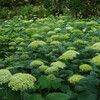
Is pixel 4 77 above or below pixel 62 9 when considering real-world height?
above

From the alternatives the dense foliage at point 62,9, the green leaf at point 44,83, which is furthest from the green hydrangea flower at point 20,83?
the dense foliage at point 62,9

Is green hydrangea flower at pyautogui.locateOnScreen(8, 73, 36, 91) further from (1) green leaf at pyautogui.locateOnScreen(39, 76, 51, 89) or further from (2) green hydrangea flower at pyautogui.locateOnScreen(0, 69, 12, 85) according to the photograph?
(1) green leaf at pyautogui.locateOnScreen(39, 76, 51, 89)

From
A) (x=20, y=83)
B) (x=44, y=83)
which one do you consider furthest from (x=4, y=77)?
(x=44, y=83)

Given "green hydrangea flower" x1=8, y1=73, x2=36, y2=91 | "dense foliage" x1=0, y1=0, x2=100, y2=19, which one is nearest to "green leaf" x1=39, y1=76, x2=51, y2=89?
"green hydrangea flower" x1=8, y1=73, x2=36, y2=91

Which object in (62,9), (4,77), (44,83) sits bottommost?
(62,9)

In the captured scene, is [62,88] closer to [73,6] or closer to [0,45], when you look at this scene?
[0,45]

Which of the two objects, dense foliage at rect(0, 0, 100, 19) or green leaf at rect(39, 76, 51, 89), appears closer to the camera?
green leaf at rect(39, 76, 51, 89)

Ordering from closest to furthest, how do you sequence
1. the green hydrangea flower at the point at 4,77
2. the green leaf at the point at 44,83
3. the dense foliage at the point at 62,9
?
1. the green hydrangea flower at the point at 4,77
2. the green leaf at the point at 44,83
3. the dense foliage at the point at 62,9

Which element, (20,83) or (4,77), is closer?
(20,83)

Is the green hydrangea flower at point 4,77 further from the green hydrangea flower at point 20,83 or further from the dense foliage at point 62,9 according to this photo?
the dense foliage at point 62,9

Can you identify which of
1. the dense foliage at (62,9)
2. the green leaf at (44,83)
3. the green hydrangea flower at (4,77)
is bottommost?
the dense foliage at (62,9)

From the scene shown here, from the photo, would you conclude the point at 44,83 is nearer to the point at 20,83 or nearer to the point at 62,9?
the point at 20,83

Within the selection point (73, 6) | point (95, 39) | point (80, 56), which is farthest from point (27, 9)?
point (80, 56)

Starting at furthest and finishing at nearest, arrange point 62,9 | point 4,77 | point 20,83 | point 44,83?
point 62,9 < point 44,83 < point 4,77 < point 20,83
